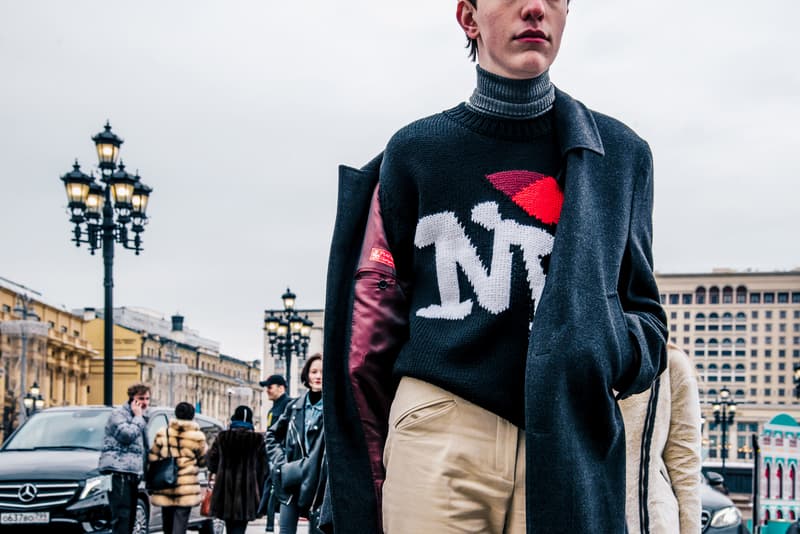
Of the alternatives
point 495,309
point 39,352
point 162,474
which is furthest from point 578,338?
point 39,352

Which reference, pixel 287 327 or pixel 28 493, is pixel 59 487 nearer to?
pixel 28 493

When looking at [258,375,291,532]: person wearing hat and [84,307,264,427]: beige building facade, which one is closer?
[258,375,291,532]: person wearing hat

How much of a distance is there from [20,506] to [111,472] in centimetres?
122

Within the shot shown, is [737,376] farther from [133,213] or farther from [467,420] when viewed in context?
[467,420]

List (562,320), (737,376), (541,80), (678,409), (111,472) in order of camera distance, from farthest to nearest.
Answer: (737,376) < (111,472) < (678,409) < (541,80) < (562,320)

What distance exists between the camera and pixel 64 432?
1298cm

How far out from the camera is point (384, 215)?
2479 millimetres

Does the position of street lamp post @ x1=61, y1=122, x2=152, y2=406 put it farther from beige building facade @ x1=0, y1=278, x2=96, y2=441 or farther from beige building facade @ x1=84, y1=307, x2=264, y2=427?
beige building facade @ x1=84, y1=307, x2=264, y2=427

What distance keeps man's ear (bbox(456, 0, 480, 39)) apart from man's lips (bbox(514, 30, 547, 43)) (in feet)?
0.54

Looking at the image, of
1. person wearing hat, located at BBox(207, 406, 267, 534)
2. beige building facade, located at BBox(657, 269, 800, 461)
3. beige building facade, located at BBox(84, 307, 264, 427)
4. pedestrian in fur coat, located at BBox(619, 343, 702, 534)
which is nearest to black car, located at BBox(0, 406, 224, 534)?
person wearing hat, located at BBox(207, 406, 267, 534)

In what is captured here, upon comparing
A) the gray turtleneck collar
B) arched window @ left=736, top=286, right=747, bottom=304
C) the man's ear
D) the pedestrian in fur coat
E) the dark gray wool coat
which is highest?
arched window @ left=736, top=286, right=747, bottom=304

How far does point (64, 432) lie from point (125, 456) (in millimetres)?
1897

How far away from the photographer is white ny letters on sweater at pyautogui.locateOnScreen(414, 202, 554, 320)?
228cm

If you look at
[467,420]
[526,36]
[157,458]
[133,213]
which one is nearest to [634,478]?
[467,420]
